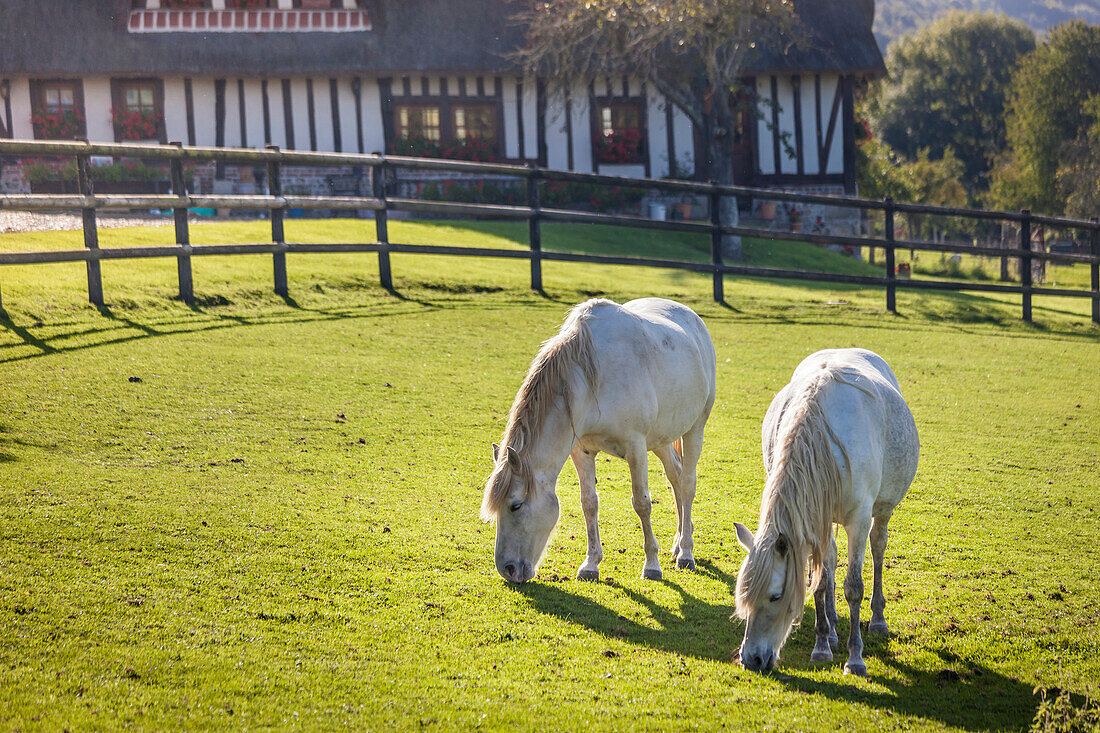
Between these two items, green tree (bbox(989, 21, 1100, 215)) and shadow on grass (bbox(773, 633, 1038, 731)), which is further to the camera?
green tree (bbox(989, 21, 1100, 215))

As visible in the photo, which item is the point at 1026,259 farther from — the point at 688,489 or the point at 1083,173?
the point at 1083,173

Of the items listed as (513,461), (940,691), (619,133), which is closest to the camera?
(940,691)

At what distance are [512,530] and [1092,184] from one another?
32918 mm

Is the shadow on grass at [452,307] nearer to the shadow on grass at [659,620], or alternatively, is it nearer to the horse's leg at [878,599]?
the shadow on grass at [659,620]

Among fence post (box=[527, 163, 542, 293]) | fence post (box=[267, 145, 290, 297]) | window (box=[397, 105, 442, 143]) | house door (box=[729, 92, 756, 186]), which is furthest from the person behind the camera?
house door (box=[729, 92, 756, 186])

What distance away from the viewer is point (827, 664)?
4223 mm

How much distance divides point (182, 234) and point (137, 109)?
15.7 meters

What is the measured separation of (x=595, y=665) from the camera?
4.07m

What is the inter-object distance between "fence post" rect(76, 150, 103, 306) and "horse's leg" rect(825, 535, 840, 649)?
7644 millimetres

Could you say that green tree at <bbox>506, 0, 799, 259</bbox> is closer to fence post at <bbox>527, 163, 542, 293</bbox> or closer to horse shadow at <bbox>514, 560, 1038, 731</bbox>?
fence post at <bbox>527, 163, 542, 293</bbox>

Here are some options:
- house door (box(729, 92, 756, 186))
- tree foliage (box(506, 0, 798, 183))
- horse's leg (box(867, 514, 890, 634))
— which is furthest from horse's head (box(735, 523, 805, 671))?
house door (box(729, 92, 756, 186))

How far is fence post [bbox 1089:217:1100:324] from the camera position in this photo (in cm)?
1403

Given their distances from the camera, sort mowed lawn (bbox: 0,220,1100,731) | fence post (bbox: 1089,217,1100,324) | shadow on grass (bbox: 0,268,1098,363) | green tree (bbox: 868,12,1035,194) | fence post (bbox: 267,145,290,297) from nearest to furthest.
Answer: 1. mowed lawn (bbox: 0,220,1100,731)
2. shadow on grass (bbox: 0,268,1098,363)
3. fence post (bbox: 267,145,290,297)
4. fence post (bbox: 1089,217,1100,324)
5. green tree (bbox: 868,12,1035,194)

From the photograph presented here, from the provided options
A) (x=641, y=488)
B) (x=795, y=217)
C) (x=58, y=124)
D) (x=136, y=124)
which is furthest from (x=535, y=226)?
(x=58, y=124)
